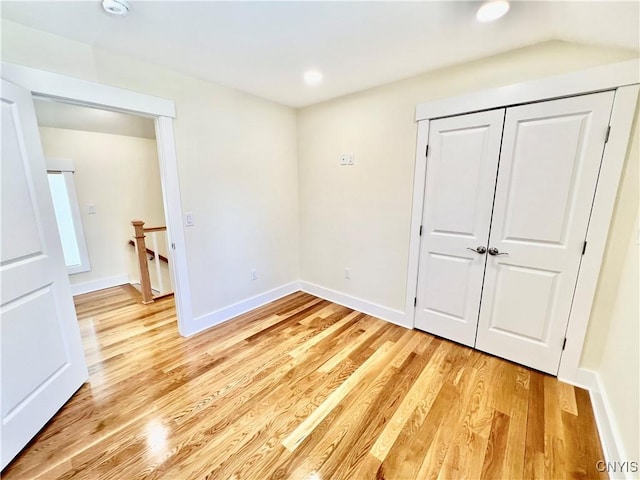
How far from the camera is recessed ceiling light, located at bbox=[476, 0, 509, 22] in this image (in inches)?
52.6

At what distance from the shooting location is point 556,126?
66.6 inches

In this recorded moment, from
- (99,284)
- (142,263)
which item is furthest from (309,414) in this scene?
(99,284)

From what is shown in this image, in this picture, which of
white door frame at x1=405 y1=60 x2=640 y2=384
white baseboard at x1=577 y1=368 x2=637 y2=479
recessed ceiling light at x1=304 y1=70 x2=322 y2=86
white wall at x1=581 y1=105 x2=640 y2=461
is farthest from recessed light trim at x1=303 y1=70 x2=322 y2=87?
white baseboard at x1=577 y1=368 x2=637 y2=479

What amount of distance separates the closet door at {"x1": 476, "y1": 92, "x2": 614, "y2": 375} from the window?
15.8 ft

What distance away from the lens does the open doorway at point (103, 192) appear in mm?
3236

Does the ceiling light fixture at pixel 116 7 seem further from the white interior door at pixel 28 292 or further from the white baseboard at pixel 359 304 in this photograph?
the white baseboard at pixel 359 304

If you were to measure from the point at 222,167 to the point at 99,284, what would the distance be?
9.38ft

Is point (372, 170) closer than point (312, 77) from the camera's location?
No

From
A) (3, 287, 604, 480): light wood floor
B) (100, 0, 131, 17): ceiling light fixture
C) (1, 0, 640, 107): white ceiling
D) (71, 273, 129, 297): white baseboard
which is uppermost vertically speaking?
(1, 0, 640, 107): white ceiling

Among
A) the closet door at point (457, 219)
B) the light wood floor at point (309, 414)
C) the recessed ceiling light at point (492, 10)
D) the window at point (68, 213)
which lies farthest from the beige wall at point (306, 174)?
the window at point (68, 213)

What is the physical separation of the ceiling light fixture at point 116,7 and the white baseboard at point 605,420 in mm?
3280

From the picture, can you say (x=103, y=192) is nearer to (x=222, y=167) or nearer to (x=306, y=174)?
(x=222, y=167)

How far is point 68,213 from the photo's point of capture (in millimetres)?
3396

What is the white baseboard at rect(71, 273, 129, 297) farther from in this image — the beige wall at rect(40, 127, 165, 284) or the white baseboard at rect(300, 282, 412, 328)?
the white baseboard at rect(300, 282, 412, 328)
